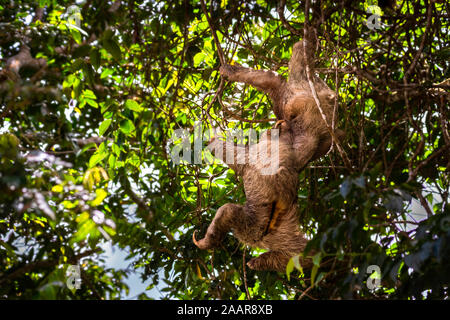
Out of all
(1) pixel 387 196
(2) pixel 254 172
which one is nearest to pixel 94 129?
(2) pixel 254 172

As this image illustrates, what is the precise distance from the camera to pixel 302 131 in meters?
3.46

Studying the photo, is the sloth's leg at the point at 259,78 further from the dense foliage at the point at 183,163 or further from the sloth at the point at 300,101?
the dense foliage at the point at 183,163

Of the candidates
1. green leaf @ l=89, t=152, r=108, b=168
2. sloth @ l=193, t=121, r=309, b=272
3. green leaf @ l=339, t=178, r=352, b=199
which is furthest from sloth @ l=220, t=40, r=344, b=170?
green leaf @ l=89, t=152, r=108, b=168

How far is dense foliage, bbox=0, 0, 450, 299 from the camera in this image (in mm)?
2355

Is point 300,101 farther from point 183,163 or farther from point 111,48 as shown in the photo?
point 111,48

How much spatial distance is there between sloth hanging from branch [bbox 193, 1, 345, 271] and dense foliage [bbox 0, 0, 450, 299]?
18 centimetres

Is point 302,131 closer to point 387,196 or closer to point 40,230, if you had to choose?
point 387,196

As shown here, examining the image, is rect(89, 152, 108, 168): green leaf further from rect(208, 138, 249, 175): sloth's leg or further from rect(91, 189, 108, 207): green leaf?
rect(91, 189, 108, 207): green leaf

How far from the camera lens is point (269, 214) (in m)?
3.18

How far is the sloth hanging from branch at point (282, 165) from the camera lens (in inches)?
124

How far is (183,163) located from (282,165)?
47.6 inches

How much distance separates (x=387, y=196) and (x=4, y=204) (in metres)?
1.90

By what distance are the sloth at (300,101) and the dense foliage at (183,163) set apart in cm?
16

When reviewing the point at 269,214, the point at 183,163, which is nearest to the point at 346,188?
the point at 269,214
